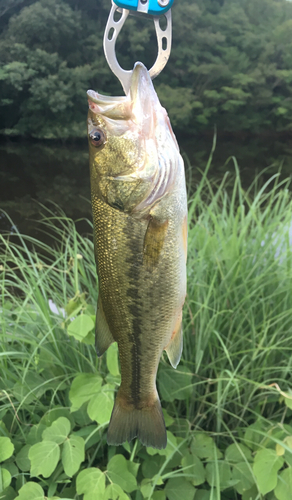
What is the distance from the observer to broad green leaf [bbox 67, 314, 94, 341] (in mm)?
1150

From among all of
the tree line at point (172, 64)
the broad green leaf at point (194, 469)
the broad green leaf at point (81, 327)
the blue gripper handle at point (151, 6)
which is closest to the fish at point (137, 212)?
the blue gripper handle at point (151, 6)

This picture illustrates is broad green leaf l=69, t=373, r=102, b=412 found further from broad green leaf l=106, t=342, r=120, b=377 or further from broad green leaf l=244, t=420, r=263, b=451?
broad green leaf l=244, t=420, r=263, b=451

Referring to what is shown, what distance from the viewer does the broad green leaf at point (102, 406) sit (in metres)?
1.04

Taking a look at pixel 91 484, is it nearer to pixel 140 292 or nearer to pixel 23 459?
pixel 23 459

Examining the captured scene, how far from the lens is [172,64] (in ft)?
49.7

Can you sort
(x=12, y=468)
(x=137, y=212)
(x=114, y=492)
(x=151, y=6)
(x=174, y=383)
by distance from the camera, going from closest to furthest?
1. (x=151, y=6)
2. (x=137, y=212)
3. (x=114, y=492)
4. (x=12, y=468)
5. (x=174, y=383)

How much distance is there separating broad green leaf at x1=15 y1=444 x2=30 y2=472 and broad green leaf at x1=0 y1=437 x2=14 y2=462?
5.7 inches

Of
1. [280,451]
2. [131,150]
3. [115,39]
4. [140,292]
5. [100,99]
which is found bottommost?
[280,451]

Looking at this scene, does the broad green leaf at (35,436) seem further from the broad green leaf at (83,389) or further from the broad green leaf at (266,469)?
the broad green leaf at (266,469)

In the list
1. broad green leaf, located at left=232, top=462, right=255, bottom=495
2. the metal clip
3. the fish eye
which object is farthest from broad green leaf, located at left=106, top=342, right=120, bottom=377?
the metal clip

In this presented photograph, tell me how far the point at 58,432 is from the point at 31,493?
0.17m

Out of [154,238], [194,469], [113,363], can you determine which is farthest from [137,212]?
[194,469]

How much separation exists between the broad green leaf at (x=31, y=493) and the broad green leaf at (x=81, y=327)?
0.45 meters

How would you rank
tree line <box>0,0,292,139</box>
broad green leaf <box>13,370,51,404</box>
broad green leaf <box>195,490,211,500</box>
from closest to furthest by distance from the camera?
broad green leaf <box>195,490,211,500</box>, broad green leaf <box>13,370,51,404</box>, tree line <box>0,0,292,139</box>
